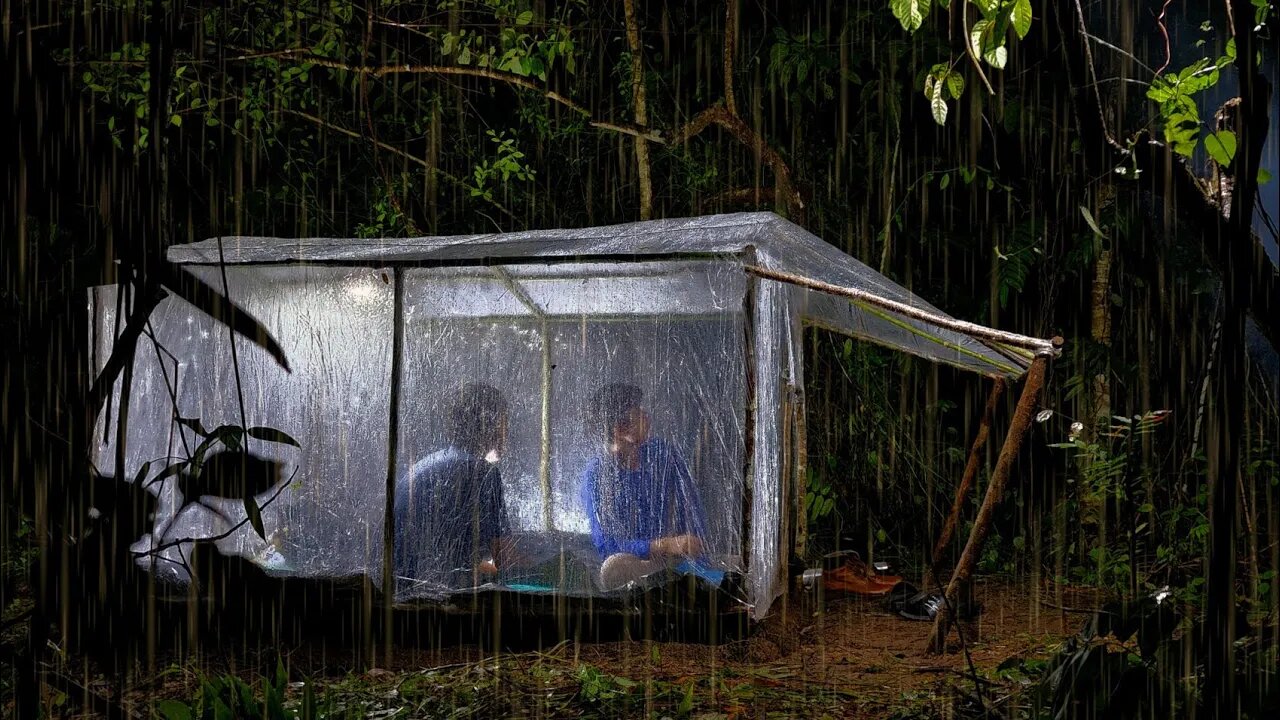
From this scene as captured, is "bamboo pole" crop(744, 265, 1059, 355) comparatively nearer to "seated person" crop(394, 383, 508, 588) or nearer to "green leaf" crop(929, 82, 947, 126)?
"green leaf" crop(929, 82, 947, 126)

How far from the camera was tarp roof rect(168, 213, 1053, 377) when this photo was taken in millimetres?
4133

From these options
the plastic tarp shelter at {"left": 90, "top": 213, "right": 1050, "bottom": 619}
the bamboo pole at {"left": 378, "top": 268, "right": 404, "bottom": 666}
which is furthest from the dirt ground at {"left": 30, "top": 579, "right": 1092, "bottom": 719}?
the plastic tarp shelter at {"left": 90, "top": 213, "right": 1050, "bottom": 619}

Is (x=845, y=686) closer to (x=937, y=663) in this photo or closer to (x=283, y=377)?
(x=937, y=663)

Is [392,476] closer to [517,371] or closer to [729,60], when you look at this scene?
[517,371]

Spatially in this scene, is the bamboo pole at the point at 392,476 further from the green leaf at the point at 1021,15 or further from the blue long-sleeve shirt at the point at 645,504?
the green leaf at the point at 1021,15

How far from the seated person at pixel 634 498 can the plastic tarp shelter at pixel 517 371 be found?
39mm

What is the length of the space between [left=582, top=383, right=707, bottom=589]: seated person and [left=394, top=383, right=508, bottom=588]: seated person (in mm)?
433

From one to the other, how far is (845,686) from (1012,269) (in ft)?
11.1

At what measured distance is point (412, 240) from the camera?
498cm

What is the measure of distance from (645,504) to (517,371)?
879mm

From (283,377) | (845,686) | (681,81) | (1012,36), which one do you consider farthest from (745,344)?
(681,81)

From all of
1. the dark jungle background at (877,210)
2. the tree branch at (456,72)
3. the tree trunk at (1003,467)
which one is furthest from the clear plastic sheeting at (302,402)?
the tree trunk at (1003,467)

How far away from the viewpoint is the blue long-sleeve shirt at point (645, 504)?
4.51 metres

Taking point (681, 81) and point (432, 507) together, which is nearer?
point (432, 507)
